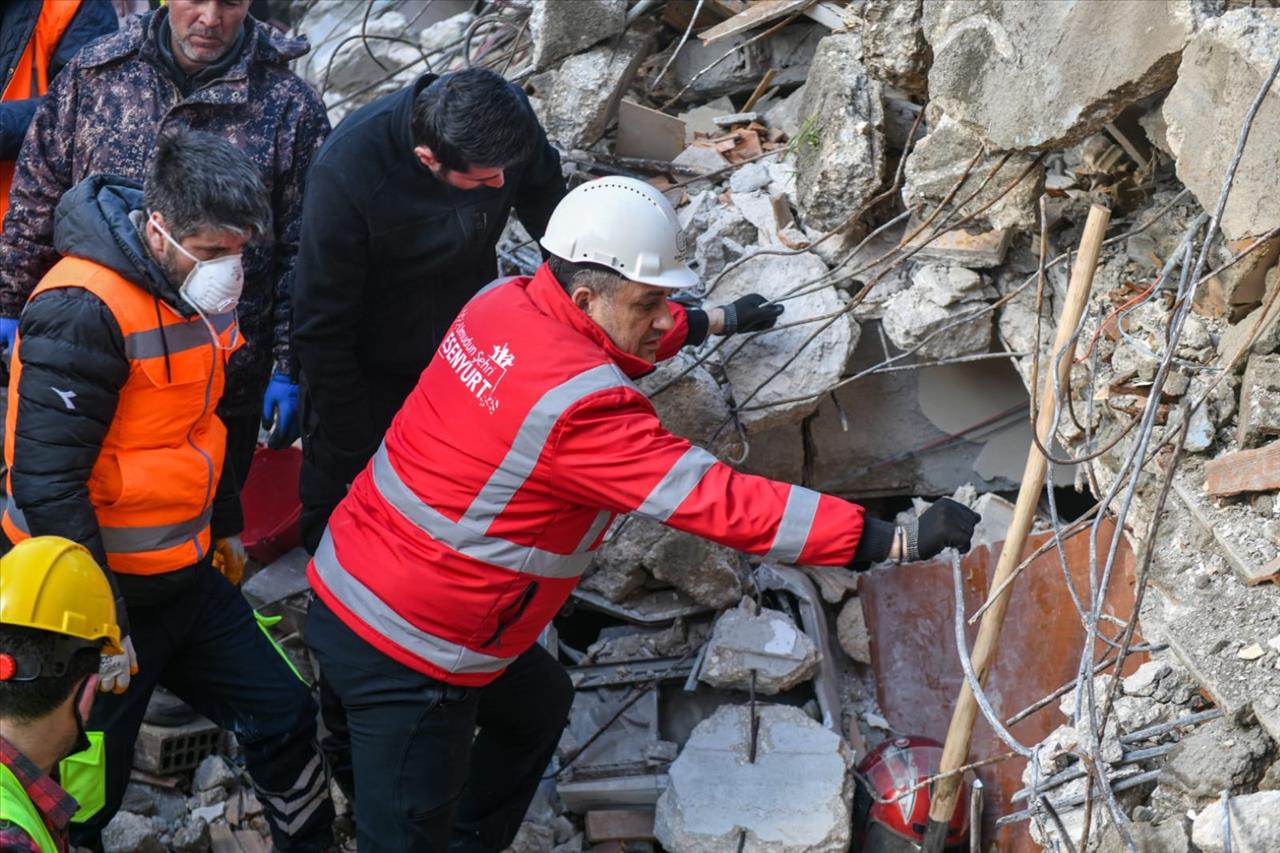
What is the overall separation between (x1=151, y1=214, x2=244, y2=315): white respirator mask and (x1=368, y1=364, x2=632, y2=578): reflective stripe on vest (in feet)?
1.73

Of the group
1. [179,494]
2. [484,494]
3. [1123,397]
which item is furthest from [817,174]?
[179,494]

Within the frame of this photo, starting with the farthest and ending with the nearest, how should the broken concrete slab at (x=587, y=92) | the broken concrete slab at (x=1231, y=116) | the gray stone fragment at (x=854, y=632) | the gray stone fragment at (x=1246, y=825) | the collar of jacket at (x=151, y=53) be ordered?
the broken concrete slab at (x=587, y=92) < the gray stone fragment at (x=854, y=632) < the collar of jacket at (x=151, y=53) < the broken concrete slab at (x=1231, y=116) < the gray stone fragment at (x=1246, y=825)

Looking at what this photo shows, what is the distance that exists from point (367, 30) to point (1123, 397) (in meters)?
4.62

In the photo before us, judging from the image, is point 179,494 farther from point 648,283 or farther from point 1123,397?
point 1123,397

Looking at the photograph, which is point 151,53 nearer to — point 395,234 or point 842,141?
point 395,234

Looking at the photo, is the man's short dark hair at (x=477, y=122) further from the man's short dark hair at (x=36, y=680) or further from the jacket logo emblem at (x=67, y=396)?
the man's short dark hair at (x=36, y=680)

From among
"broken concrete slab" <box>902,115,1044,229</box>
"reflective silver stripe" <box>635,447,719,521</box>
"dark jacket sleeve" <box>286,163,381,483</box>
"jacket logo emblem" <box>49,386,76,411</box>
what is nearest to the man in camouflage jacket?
"dark jacket sleeve" <box>286,163,381,483</box>

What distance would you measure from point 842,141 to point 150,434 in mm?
2434

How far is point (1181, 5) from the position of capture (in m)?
2.99

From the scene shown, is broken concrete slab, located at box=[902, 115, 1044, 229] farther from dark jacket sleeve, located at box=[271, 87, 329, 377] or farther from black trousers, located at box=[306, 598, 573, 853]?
black trousers, located at box=[306, 598, 573, 853]

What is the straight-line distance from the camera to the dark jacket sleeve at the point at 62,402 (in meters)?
2.97

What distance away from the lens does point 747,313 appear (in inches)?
161

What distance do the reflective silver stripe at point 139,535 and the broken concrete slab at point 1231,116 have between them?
8.21ft

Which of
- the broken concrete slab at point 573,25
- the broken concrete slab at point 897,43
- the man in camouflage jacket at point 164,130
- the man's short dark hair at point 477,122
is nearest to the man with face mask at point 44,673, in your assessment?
the man in camouflage jacket at point 164,130
